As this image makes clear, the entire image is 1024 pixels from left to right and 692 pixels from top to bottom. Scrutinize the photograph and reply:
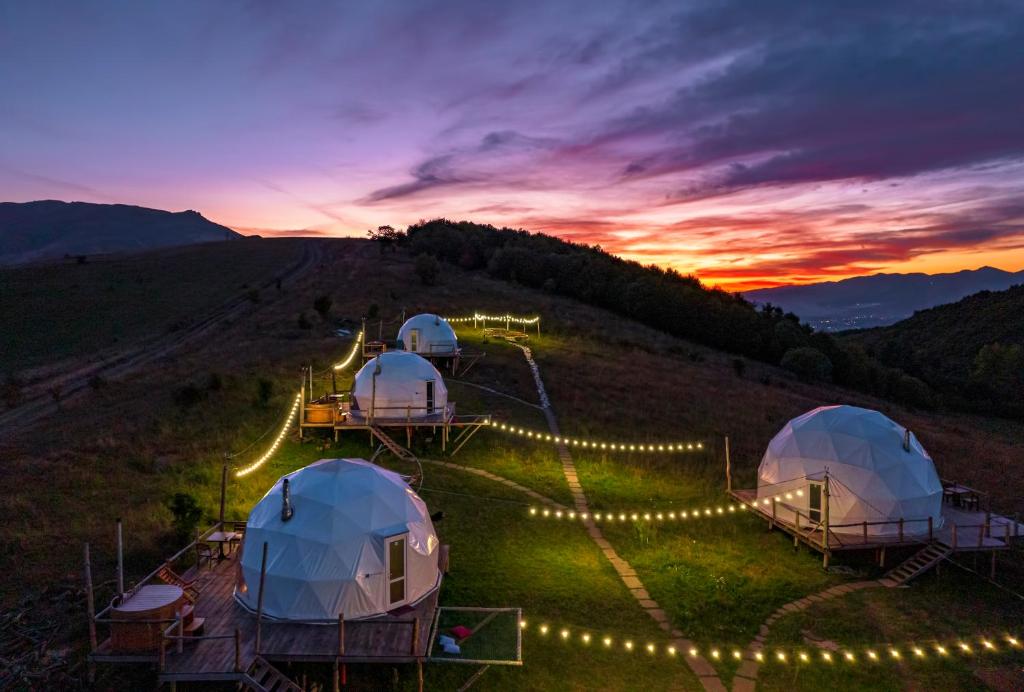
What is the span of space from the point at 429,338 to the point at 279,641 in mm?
26244

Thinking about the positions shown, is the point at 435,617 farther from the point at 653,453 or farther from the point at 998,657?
the point at 653,453

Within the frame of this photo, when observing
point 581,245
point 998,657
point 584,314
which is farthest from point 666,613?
point 581,245

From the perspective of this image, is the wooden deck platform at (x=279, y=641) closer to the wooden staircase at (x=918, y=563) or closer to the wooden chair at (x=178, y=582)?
the wooden chair at (x=178, y=582)

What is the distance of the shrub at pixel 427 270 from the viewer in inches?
2640

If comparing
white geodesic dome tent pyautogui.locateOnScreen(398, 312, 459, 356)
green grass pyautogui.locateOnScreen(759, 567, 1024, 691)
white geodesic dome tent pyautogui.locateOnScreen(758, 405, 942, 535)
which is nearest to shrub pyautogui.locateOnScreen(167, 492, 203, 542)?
green grass pyautogui.locateOnScreen(759, 567, 1024, 691)

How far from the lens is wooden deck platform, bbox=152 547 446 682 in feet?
32.9

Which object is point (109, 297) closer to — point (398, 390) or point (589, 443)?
point (398, 390)

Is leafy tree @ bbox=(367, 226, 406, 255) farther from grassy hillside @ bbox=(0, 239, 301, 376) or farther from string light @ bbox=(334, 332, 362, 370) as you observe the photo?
string light @ bbox=(334, 332, 362, 370)

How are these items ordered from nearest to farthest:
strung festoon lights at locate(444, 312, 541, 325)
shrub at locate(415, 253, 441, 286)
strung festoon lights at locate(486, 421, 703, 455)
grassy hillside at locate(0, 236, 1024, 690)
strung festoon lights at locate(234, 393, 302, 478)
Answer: grassy hillside at locate(0, 236, 1024, 690)
strung festoon lights at locate(234, 393, 302, 478)
strung festoon lights at locate(486, 421, 703, 455)
strung festoon lights at locate(444, 312, 541, 325)
shrub at locate(415, 253, 441, 286)

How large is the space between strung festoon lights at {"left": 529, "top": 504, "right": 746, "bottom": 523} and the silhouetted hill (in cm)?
4611

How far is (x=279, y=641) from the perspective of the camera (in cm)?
1098

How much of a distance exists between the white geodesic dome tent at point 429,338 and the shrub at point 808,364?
33.2 m

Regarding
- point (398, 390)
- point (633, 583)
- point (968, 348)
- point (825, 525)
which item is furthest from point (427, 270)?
point (968, 348)

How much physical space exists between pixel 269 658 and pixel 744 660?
9106 mm
